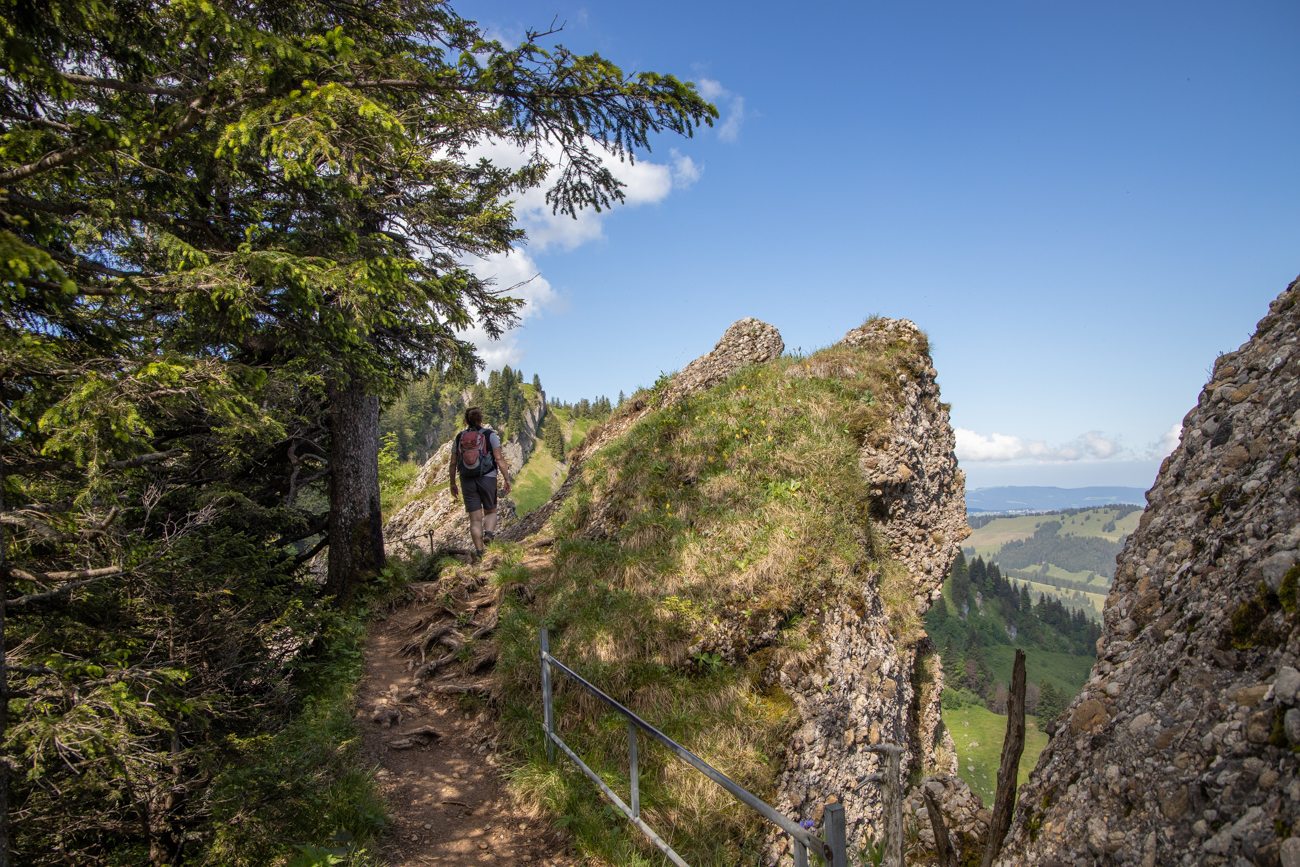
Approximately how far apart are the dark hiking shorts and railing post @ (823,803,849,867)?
9.35 meters

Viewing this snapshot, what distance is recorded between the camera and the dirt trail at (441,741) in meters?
5.22

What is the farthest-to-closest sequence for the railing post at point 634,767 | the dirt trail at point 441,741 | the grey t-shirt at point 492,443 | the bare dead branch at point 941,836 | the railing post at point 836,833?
the grey t-shirt at point 492,443 < the dirt trail at point 441,741 < the railing post at point 634,767 < the bare dead branch at point 941,836 < the railing post at point 836,833

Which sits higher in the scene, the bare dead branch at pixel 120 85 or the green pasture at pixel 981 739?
the bare dead branch at pixel 120 85

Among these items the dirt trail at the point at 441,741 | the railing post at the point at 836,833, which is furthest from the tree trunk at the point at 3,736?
the railing post at the point at 836,833

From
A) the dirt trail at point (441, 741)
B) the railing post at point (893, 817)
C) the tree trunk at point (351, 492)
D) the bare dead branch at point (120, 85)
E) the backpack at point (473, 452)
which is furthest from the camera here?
the backpack at point (473, 452)

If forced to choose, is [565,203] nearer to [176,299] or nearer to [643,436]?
[176,299]

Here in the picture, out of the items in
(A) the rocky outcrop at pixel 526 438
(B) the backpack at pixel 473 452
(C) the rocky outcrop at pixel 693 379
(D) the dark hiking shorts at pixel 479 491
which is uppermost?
(A) the rocky outcrop at pixel 526 438

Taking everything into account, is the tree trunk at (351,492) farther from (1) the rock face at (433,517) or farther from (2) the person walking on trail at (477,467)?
(1) the rock face at (433,517)

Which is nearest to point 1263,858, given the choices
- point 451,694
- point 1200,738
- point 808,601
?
point 1200,738

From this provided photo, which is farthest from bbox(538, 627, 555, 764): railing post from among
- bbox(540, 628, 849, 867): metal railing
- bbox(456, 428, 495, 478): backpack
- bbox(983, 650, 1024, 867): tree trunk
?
bbox(456, 428, 495, 478): backpack

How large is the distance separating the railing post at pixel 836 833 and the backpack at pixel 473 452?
9.10 meters

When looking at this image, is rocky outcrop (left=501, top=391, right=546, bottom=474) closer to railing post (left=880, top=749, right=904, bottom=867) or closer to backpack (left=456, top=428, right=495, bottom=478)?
backpack (left=456, top=428, right=495, bottom=478)

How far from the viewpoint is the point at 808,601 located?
7.51 m

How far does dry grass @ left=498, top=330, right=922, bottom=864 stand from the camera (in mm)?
5664
